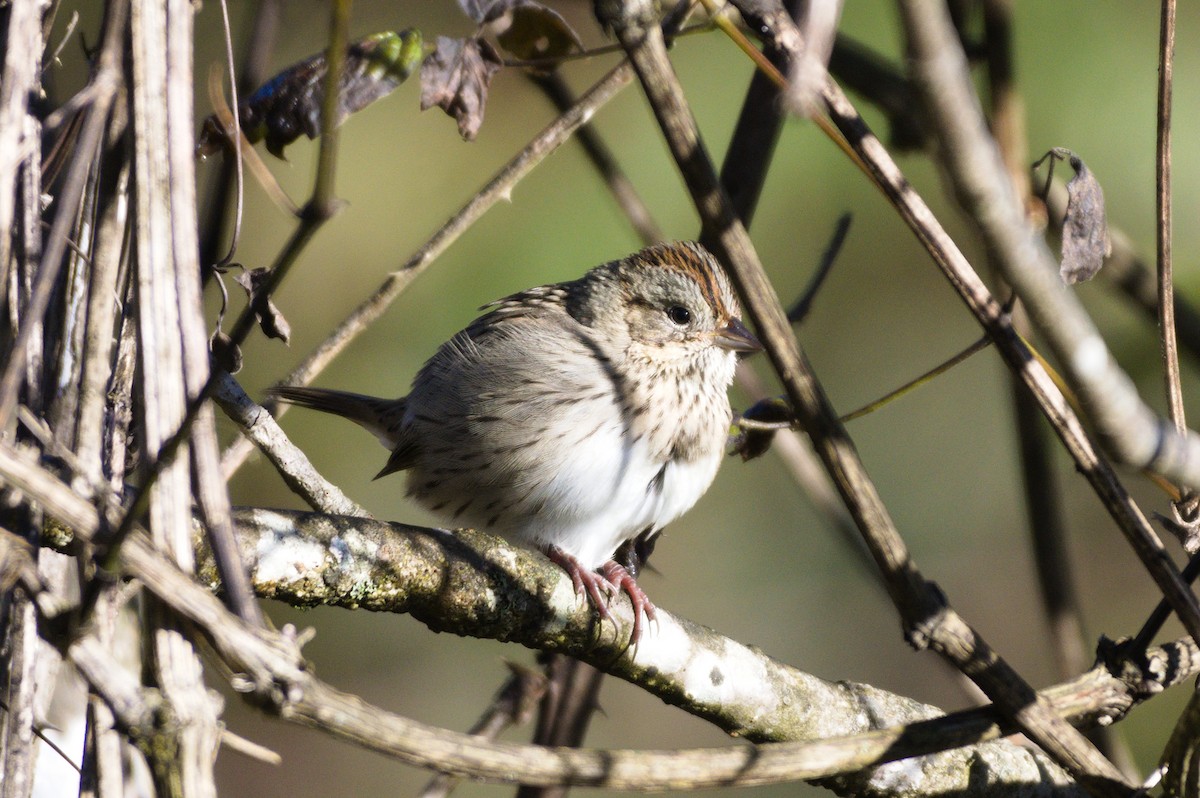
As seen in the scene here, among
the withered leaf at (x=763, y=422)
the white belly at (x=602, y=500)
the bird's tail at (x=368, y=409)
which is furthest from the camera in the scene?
the bird's tail at (x=368, y=409)

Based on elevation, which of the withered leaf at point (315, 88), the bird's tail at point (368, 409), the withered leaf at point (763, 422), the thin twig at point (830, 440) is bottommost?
the thin twig at point (830, 440)

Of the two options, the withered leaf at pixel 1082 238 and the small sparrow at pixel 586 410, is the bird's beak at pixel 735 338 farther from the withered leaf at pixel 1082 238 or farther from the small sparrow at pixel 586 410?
the withered leaf at pixel 1082 238

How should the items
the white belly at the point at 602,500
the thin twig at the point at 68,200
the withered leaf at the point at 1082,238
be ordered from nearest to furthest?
the thin twig at the point at 68,200
the withered leaf at the point at 1082,238
the white belly at the point at 602,500

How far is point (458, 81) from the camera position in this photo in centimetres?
220

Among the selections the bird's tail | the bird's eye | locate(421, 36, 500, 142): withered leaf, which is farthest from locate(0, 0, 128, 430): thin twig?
the bird's tail

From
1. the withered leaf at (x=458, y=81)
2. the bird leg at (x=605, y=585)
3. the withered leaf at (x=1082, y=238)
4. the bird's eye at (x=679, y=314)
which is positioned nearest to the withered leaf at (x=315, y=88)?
the withered leaf at (x=458, y=81)

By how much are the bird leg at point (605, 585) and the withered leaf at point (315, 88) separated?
3.26 feet

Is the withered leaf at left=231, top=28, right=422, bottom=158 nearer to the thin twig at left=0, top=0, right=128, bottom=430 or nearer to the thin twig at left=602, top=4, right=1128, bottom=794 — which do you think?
the thin twig at left=0, top=0, right=128, bottom=430

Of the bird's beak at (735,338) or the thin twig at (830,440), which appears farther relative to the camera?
the bird's beak at (735,338)

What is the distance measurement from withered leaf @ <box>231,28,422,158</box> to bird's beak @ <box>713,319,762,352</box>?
1.38 meters

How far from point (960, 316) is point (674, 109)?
427cm

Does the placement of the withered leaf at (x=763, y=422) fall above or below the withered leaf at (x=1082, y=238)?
above

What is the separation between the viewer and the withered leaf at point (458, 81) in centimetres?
219

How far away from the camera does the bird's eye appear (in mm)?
3326
